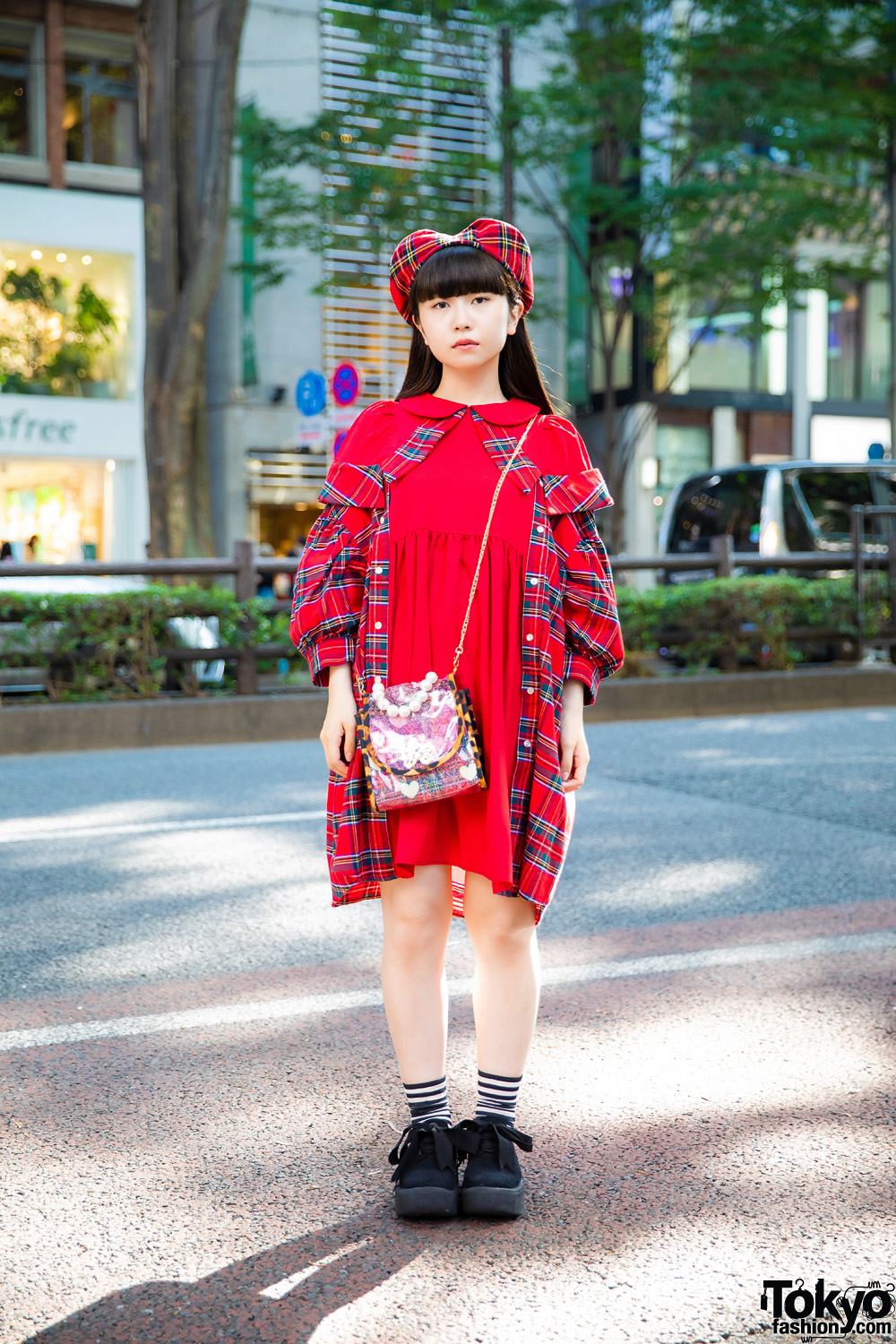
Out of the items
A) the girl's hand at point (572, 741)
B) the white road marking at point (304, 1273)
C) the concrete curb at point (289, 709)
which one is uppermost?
the girl's hand at point (572, 741)

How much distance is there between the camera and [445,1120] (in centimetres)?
242

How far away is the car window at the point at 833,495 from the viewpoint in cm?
1320

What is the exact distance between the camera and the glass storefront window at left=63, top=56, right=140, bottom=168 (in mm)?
22484

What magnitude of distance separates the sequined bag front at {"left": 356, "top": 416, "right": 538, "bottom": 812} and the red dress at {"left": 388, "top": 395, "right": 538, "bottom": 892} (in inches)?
2.0

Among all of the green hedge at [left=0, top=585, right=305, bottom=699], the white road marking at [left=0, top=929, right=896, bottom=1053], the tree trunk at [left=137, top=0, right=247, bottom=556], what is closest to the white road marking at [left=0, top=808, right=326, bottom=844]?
the white road marking at [left=0, top=929, right=896, bottom=1053]

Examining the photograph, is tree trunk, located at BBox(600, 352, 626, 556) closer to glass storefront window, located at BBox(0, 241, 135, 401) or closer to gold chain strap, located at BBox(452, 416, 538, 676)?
glass storefront window, located at BBox(0, 241, 135, 401)

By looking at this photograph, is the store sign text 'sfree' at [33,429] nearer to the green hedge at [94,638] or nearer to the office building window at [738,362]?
the office building window at [738,362]

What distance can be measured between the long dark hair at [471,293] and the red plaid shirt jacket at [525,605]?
122 mm

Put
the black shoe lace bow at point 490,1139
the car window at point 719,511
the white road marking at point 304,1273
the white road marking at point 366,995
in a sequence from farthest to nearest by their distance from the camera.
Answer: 1. the car window at point 719,511
2. the white road marking at point 366,995
3. the black shoe lace bow at point 490,1139
4. the white road marking at point 304,1273

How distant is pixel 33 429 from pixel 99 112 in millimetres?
5627

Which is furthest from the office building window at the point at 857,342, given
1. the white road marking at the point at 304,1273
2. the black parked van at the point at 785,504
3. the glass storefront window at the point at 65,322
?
the white road marking at the point at 304,1273

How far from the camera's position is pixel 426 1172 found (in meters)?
2.32

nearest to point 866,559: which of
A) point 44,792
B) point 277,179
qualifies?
point 44,792

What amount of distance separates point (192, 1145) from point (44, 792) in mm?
4695
